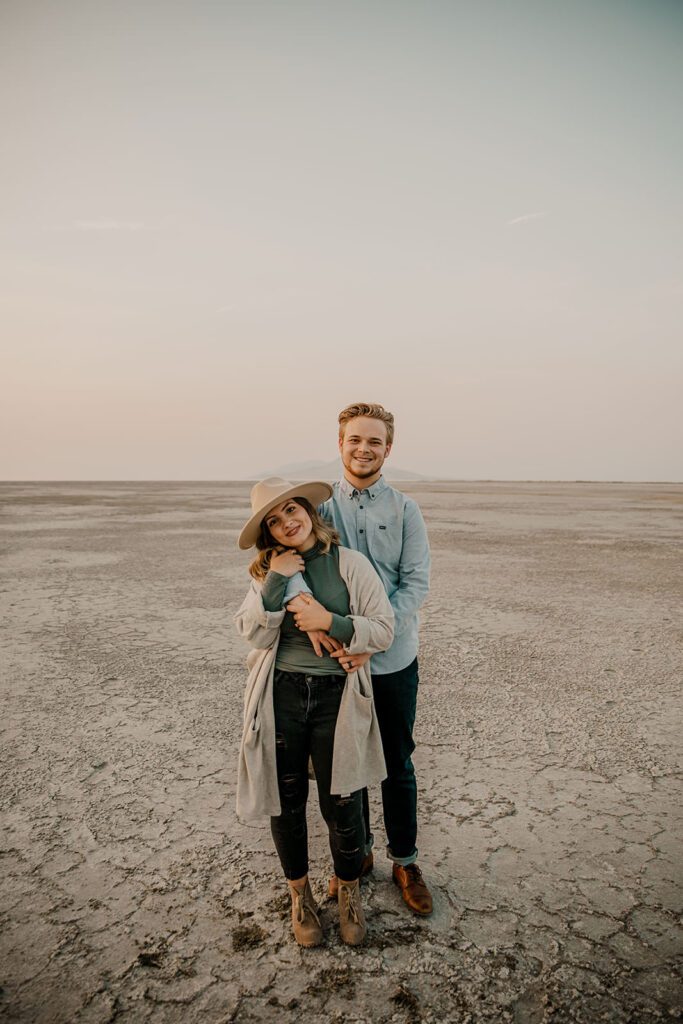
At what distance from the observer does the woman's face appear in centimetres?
232

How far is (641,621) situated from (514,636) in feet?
5.55

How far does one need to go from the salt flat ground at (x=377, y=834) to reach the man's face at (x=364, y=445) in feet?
6.12

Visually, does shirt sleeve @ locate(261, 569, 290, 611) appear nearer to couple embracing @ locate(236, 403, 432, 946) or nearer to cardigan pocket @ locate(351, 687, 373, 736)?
couple embracing @ locate(236, 403, 432, 946)

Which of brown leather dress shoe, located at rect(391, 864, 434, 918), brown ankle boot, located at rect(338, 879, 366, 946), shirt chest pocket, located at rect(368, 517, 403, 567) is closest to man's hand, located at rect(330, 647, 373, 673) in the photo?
shirt chest pocket, located at rect(368, 517, 403, 567)

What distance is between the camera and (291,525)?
2314mm

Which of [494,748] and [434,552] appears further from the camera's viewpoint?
[434,552]

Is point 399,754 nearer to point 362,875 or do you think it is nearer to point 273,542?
point 362,875

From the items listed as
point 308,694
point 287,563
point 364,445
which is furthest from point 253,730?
point 364,445

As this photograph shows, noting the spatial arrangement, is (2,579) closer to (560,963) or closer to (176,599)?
(176,599)

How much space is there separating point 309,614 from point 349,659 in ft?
0.78

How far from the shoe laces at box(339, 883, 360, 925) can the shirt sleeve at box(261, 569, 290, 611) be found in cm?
116

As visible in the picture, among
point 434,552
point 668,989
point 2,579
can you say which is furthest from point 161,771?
point 434,552

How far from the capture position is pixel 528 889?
259cm

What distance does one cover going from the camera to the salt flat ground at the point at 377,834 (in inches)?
83.3
